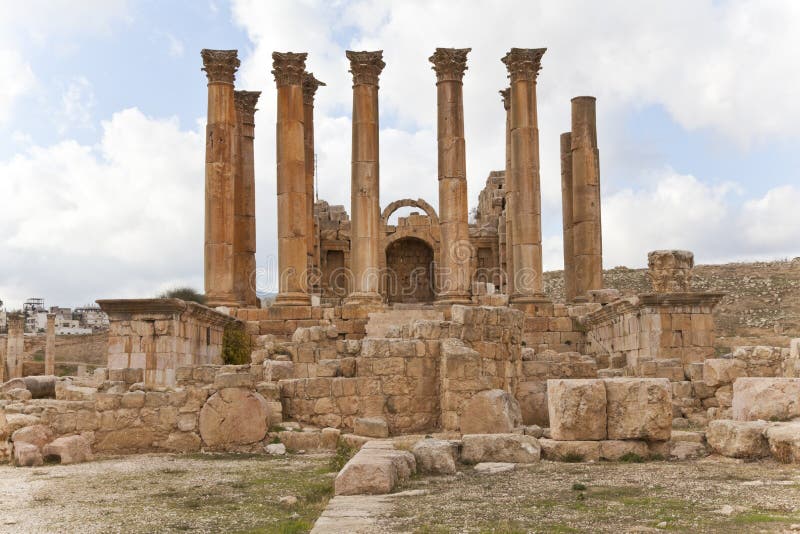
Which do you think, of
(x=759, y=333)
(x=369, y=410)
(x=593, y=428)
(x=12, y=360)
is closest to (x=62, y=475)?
(x=369, y=410)

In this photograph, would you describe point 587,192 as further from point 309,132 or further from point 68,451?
point 68,451

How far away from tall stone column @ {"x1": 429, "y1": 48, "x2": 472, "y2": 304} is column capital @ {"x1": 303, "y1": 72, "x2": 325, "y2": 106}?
4.51m

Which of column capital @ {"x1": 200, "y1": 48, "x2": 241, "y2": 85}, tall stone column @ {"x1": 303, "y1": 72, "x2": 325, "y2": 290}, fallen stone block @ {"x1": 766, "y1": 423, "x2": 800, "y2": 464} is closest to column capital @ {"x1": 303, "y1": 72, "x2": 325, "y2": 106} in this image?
tall stone column @ {"x1": 303, "y1": 72, "x2": 325, "y2": 290}

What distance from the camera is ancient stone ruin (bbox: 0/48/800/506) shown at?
390 inches

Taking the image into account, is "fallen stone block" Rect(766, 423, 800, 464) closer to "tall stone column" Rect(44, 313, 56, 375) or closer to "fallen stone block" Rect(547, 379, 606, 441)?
"fallen stone block" Rect(547, 379, 606, 441)

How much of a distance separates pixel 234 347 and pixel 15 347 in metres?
21.0

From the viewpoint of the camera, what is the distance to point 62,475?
9961 millimetres

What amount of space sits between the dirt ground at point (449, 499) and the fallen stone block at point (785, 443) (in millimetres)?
184

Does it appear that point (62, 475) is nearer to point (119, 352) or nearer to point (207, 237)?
point (119, 352)

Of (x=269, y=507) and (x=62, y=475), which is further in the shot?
(x=62, y=475)

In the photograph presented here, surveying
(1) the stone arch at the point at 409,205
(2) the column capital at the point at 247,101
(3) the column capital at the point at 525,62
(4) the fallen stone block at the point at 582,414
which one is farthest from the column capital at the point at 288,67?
(4) the fallen stone block at the point at 582,414

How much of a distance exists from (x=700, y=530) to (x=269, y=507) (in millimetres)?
3736

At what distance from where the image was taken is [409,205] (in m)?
37.7

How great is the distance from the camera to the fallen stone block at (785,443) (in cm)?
890
